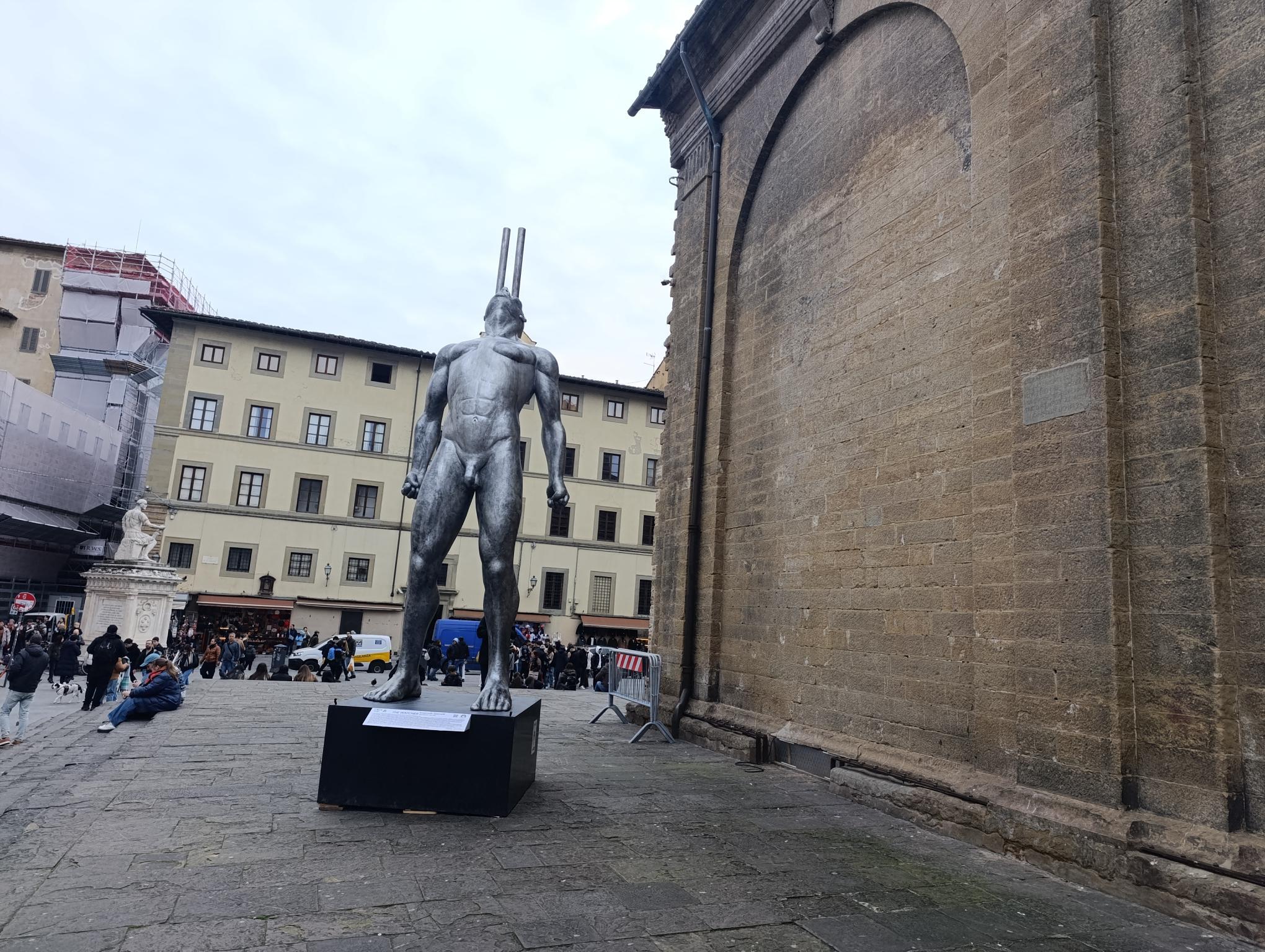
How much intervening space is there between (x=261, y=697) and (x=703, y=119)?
32.3 feet

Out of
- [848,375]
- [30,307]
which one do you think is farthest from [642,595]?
[30,307]

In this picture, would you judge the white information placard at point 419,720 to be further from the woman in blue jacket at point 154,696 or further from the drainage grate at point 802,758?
the woman in blue jacket at point 154,696

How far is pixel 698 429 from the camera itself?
1002cm

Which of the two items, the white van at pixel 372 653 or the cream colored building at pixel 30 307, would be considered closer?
the white van at pixel 372 653

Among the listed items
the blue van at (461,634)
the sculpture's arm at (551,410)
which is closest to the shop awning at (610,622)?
the blue van at (461,634)

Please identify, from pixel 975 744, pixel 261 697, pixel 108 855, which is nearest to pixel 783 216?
pixel 975 744

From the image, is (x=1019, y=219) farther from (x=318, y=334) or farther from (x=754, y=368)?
(x=318, y=334)

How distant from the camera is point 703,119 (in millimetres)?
11062

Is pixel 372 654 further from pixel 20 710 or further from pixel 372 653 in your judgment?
pixel 20 710

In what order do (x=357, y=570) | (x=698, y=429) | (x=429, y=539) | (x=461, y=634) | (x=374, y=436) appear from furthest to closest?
1. (x=374, y=436)
2. (x=357, y=570)
3. (x=461, y=634)
4. (x=698, y=429)
5. (x=429, y=539)

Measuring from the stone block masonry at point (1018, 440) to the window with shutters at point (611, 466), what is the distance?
26040 mm

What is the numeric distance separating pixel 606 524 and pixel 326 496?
11020mm

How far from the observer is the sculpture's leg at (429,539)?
5.78 meters

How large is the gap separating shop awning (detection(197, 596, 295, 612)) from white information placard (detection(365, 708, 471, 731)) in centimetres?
2799
